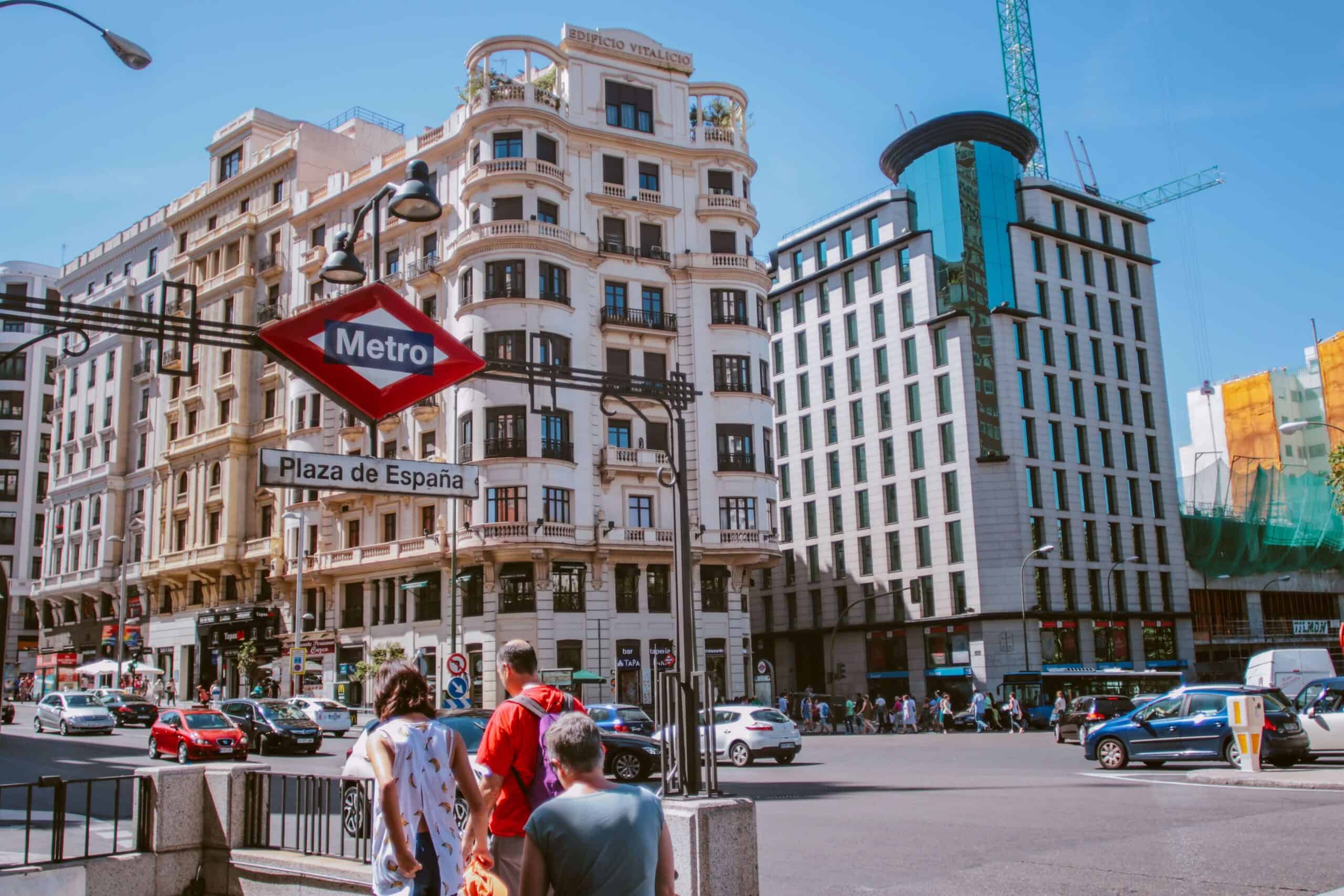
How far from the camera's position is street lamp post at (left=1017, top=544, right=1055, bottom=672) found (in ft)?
189

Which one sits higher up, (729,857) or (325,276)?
(325,276)

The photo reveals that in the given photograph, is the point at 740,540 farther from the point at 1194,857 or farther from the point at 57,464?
the point at 57,464

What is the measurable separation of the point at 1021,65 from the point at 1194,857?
83.4 m

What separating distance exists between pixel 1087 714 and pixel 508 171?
2931cm

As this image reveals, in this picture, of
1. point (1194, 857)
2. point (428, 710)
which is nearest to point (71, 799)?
point (428, 710)

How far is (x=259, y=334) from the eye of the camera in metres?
9.30

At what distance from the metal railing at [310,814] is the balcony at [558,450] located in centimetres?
3467

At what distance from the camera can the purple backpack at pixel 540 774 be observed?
6363 millimetres

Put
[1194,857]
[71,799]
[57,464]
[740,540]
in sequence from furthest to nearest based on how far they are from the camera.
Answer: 1. [57,464]
2. [740,540]
3. [71,799]
4. [1194,857]

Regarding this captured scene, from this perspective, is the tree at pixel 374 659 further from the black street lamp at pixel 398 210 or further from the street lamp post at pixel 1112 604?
the street lamp post at pixel 1112 604

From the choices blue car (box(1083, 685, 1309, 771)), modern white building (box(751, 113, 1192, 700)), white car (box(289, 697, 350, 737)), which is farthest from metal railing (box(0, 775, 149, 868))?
modern white building (box(751, 113, 1192, 700))

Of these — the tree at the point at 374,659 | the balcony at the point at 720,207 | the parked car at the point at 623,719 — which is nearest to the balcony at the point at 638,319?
the balcony at the point at 720,207

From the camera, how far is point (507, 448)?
1738 inches

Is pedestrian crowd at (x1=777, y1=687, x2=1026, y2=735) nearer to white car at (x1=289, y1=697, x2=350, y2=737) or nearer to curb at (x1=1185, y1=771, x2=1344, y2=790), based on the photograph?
white car at (x1=289, y1=697, x2=350, y2=737)
